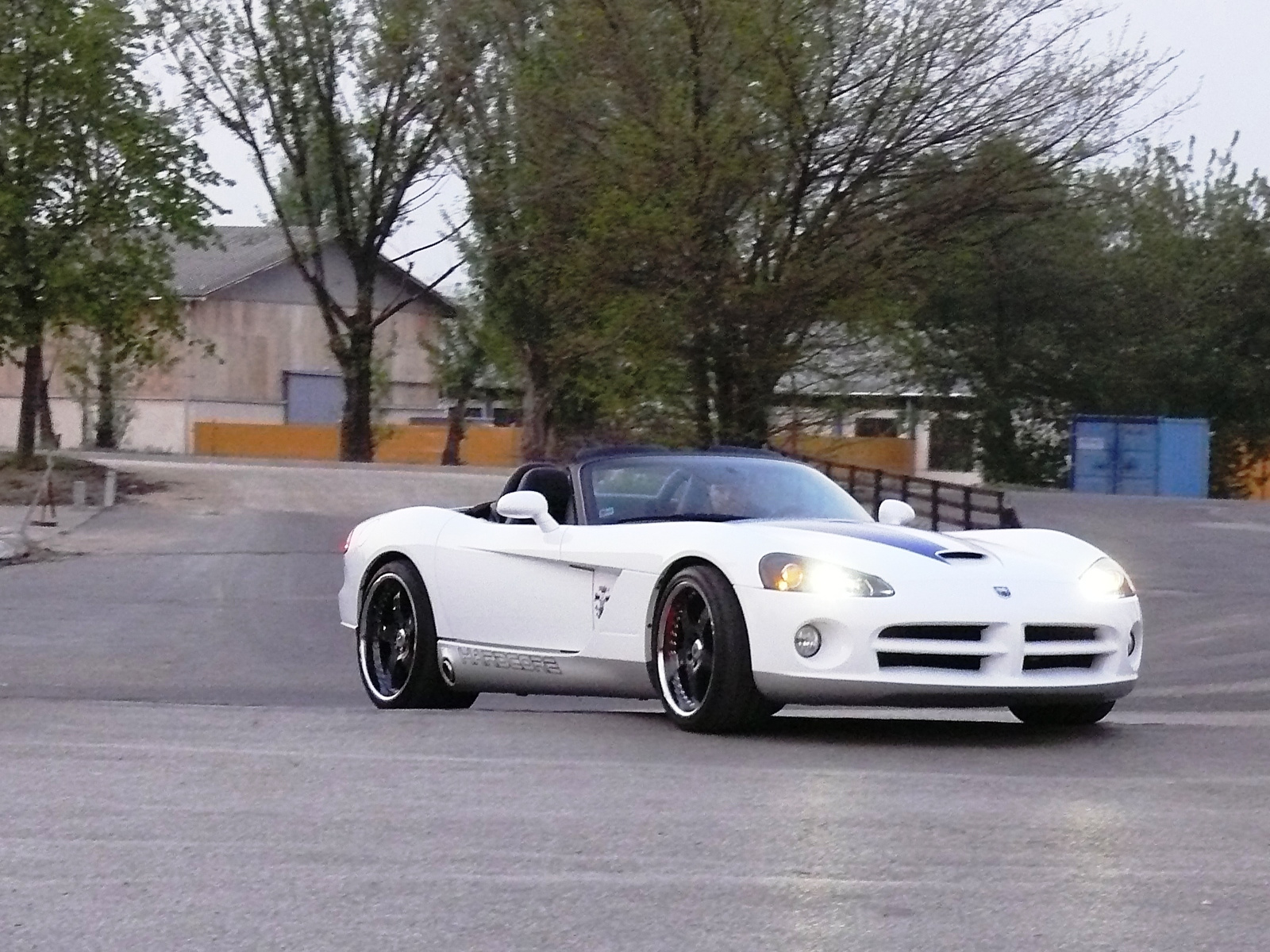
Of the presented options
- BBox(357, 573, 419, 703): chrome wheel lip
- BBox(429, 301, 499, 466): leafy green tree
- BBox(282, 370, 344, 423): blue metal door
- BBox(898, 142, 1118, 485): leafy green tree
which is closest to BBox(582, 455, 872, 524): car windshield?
BBox(357, 573, 419, 703): chrome wheel lip

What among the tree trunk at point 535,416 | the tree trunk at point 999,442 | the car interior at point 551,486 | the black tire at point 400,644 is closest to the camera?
the car interior at point 551,486

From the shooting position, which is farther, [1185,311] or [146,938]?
[1185,311]

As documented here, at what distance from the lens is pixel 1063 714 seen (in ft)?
31.0

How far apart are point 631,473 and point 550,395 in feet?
138

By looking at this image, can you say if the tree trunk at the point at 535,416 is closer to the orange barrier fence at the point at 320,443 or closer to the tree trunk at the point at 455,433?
the tree trunk at the point at 455,433

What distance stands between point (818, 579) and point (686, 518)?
3.69 ft

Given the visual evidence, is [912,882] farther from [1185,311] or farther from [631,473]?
[1185,311]

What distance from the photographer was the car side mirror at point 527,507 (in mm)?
9516

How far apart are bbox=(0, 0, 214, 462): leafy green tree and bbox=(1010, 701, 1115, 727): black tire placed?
31.4 meters

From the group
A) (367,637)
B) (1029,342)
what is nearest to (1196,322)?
(1029,342)

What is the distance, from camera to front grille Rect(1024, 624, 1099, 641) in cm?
852

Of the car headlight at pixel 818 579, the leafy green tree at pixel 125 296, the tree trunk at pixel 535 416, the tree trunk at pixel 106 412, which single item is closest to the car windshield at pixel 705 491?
the car headlight at pixel 818 579

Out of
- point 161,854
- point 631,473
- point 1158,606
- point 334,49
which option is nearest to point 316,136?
point 334,49

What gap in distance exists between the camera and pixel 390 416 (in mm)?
82938
